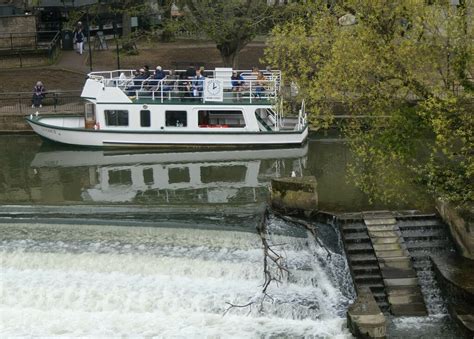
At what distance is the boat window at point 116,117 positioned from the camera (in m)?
33.3

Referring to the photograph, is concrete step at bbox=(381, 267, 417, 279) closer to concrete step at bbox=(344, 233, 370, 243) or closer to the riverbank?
concrete step at bbox=(344, 233, 370, 243)

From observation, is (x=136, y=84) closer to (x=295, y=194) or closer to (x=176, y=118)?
(x=176, y=118)


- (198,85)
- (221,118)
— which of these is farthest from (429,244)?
(198,85)

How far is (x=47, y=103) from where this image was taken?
125ft

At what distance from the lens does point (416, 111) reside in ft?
63.5

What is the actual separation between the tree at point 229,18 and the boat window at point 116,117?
642 cm

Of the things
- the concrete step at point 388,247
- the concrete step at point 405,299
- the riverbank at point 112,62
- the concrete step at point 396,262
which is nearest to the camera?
the concrete step at point 405,299

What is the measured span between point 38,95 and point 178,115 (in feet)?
26.8

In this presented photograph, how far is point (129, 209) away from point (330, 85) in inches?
273

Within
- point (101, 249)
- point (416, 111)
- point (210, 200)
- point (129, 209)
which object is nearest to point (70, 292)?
point (101, 249)

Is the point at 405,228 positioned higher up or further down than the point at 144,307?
higher up

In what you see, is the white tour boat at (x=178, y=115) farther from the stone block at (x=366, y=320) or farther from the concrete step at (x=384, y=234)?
the stone block at (x=366, y=320)

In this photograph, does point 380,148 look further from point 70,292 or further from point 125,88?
point 125,88

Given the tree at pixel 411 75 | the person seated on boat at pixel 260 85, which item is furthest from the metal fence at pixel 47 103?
the tree at pixel 411 75
